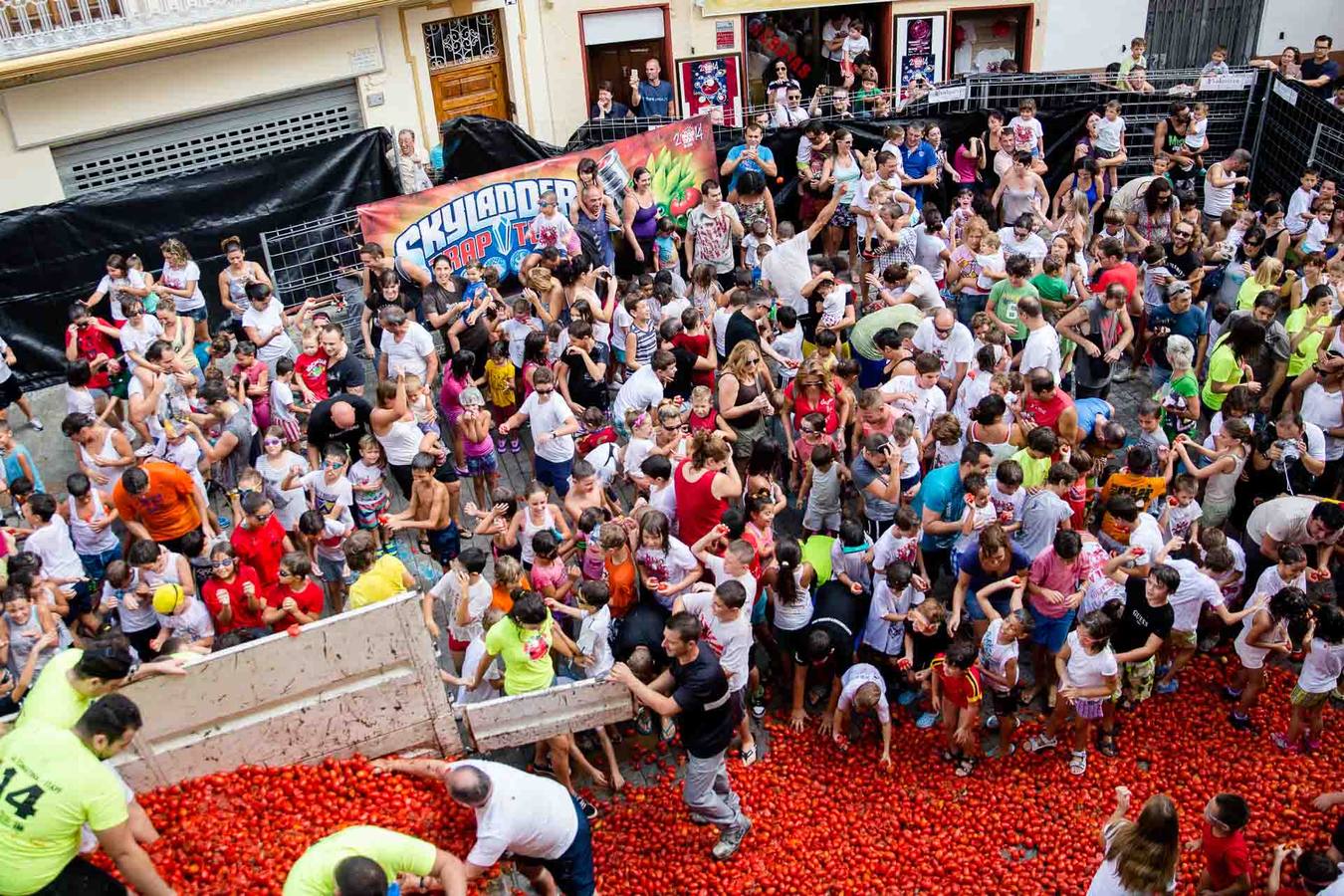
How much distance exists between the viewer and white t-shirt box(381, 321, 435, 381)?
10.5 meters

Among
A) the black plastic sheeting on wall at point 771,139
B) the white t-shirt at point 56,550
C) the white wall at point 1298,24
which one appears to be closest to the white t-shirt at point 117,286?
the white t-shirt at point 56,550

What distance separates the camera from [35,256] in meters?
12.7

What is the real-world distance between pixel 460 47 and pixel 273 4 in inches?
120

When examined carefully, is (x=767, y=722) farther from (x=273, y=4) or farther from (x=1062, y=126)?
(x=273, y=4)

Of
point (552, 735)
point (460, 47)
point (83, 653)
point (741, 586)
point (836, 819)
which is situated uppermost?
point (460, 47)

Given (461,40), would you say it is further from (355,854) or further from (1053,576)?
(355,854)

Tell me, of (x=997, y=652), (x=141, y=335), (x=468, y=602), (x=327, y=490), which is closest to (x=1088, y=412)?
(x=997, y=652)

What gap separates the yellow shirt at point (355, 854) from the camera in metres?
5.62

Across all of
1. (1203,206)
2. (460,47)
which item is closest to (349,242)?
(460,47)

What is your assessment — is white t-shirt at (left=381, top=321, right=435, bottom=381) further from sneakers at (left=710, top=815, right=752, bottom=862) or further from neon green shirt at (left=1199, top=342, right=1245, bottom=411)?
neon green shirt at (left=1199, top=342, right=1245, bottom=411)

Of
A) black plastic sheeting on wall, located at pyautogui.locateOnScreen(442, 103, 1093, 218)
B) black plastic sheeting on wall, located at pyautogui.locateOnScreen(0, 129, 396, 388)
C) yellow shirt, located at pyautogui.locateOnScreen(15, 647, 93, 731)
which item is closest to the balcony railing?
black plastic sheeting on wall, located at pyautogui.locateOnScreen(0, 129, 396, 388)

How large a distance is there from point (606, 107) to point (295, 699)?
1257cm

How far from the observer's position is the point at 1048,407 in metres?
9.23

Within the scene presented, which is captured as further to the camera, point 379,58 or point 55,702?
point 379,58
